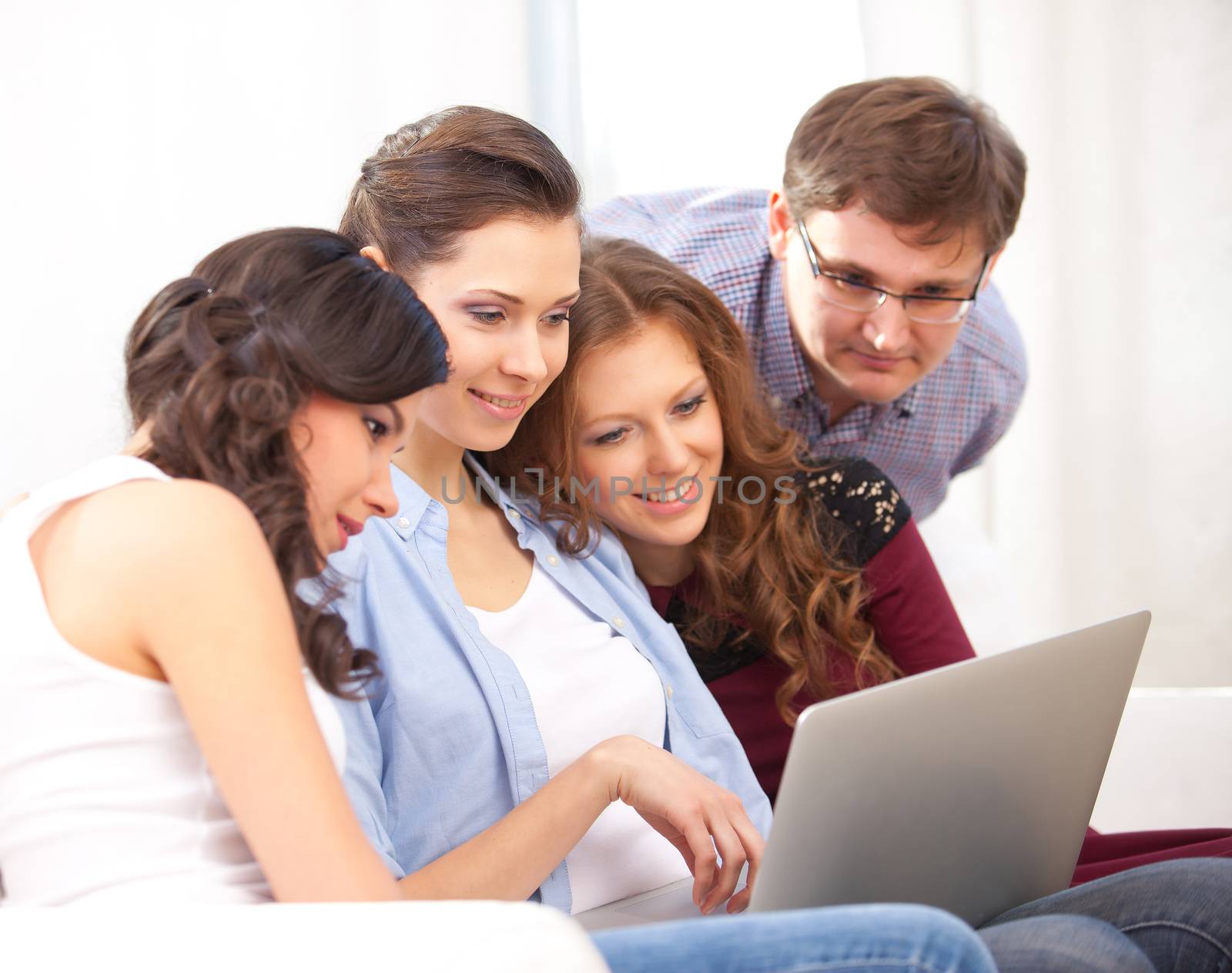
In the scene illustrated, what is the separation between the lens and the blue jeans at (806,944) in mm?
780

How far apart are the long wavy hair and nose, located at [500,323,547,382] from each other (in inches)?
7.4

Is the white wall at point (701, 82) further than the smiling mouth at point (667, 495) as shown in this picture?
Yes

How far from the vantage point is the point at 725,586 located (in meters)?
1.71

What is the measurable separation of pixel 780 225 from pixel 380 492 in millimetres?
1182

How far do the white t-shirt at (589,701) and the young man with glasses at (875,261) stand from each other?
0.67 metres

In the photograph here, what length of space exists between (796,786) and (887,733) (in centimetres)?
9

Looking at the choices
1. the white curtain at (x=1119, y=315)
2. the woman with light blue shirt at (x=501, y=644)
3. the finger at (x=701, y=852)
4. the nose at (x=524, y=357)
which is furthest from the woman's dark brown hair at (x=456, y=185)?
the white curtain at (x=1119, y=315)

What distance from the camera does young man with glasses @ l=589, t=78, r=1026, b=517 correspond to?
1803mm

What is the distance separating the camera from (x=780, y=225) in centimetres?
202

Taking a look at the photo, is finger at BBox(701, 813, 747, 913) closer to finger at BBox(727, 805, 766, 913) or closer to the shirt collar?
finger at BBox(727, 805, 766, 913)

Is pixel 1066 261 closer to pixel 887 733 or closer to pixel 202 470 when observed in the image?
pixel 887 733

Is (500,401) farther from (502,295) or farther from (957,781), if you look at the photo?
(957,781)

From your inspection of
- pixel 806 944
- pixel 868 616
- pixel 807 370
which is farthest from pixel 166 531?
pixel 807 370

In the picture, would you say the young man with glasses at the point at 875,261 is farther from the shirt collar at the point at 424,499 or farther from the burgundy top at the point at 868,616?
the shirt collar at the point at 424,499
